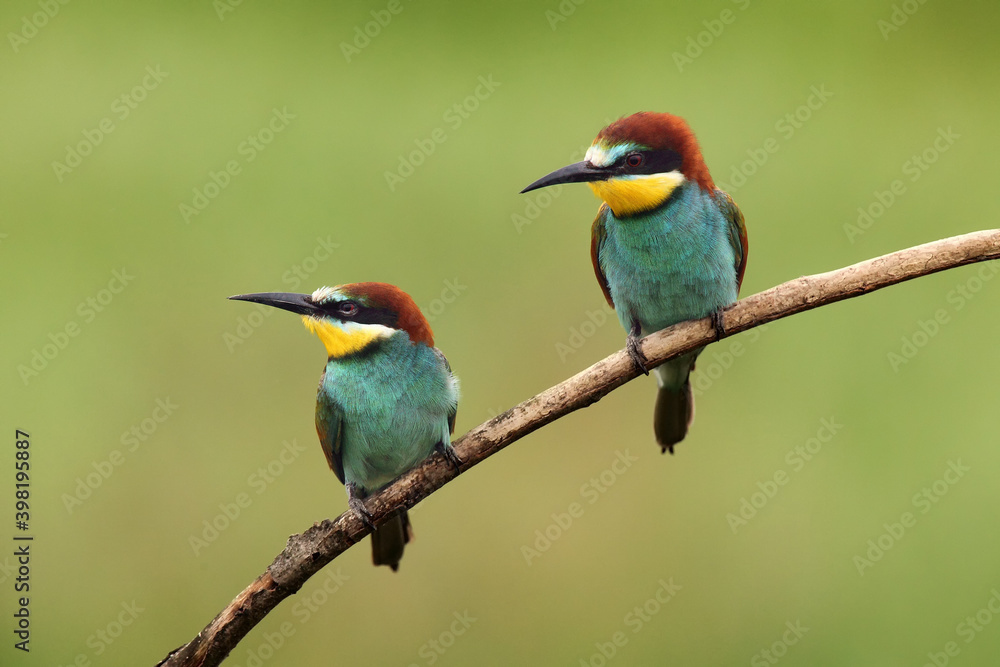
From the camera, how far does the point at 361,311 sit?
2.11 meters

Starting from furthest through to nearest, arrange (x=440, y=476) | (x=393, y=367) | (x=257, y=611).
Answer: (x=393, y=367), (x=440, y=476), (x=257, y=611)

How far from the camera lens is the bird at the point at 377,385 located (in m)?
2.09

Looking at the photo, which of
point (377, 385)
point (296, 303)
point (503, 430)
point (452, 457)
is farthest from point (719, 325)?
point (296, 303)

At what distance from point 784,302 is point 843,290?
5.4 inches

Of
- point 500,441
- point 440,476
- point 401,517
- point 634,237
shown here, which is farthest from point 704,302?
point 401,517

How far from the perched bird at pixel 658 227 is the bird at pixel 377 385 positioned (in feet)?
1.71

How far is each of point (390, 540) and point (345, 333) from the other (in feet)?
2.21

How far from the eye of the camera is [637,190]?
214cm

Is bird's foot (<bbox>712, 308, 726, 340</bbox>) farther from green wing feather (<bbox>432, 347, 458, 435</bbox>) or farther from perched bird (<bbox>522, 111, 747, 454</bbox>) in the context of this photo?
green wing feather (<bbox>432, 347, 458, 435</bbox>)

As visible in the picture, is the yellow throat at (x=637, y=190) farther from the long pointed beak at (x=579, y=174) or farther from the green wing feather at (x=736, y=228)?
the green wing feather at (x=736, y=228)

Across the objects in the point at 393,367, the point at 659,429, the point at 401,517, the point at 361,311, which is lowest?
the point at 659,429

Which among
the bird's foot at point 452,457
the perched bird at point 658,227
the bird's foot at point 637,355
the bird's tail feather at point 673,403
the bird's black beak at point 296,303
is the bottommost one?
the bird's tail feather at point 673,403

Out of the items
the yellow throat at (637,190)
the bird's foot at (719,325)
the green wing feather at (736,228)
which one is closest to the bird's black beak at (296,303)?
the yellow throat at (637,190)

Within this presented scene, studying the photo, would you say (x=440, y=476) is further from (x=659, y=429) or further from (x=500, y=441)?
(x=659, y=429)
